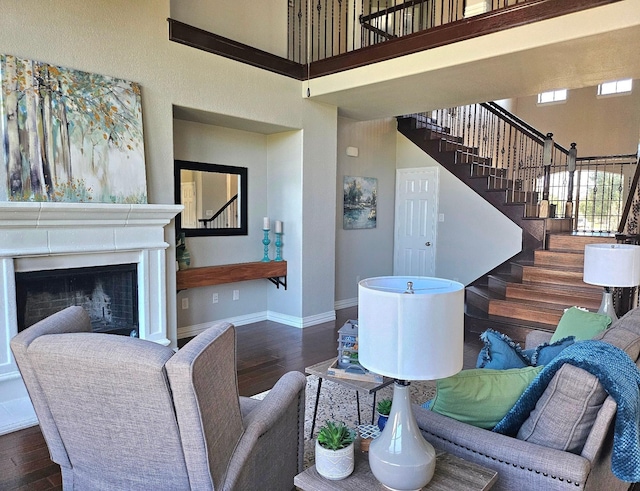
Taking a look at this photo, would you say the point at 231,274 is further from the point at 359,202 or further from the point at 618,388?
the point at 618,388

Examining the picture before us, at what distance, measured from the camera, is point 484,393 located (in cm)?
163

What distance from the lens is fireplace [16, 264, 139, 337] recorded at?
3205 millimetres

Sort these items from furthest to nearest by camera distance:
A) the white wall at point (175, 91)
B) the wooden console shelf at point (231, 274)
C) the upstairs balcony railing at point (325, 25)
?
the upstairs balcony railing at point (325, 25) → the wooden console shelf at point (231, 274) → the white wall at point (175, 91)

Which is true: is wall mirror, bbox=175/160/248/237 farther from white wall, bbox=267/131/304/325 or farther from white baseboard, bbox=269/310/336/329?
white baseboard, bbox=269/310/336/329

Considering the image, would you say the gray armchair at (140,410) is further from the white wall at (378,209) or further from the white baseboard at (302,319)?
the white wall at (378,209)

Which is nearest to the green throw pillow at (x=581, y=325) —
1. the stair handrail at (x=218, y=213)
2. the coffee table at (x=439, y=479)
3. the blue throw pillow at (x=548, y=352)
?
the blue throw pillow at (x=548, y=352)

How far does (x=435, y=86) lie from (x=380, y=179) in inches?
102

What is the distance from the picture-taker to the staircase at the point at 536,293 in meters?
4.71

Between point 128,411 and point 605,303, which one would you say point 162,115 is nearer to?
point 128,411

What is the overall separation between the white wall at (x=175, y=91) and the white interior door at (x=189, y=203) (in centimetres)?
27

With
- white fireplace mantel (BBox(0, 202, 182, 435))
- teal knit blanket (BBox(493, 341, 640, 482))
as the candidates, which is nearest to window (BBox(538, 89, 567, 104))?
white fireplace mantel (BBox(0, 202, 182, 435))

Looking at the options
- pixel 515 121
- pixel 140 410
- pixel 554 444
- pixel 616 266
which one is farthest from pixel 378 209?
pixel 140 410

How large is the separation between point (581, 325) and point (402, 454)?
1507 mm

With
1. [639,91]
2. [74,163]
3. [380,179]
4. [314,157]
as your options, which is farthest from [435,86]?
[639,91]
